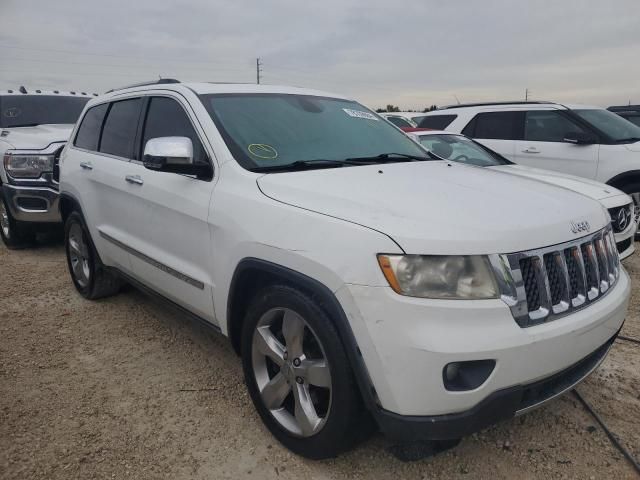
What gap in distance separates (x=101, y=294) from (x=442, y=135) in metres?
4.45

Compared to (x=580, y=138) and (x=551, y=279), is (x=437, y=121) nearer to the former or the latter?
(x=580, y=138)

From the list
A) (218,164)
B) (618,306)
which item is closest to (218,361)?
(218,164)

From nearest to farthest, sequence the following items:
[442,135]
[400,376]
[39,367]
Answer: [400,376] → [39,367] → [442,135]

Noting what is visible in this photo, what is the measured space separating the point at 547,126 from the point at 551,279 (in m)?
5.89

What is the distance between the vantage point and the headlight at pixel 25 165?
241 inches

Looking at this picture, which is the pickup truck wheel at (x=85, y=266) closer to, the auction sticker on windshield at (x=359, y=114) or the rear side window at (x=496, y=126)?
the auction sticker on windshield at (x=359, y=114)

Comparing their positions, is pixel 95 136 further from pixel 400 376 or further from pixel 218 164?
pixel 400 376

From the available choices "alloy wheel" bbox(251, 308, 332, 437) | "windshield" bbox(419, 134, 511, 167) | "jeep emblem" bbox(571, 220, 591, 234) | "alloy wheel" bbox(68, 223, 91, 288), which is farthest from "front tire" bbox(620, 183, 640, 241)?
"alloy wheel" bbox(68, 223, 91, 288)

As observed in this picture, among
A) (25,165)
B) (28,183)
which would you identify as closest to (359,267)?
(28,183)

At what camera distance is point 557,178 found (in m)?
5.52

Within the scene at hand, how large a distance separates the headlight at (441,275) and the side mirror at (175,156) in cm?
131

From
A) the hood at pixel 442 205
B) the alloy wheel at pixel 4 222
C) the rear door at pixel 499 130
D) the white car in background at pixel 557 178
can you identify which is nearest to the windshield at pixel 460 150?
the white car in background at pixel 557 178

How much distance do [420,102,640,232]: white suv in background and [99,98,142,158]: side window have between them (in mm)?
→ 5535

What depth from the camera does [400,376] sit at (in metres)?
1.91
